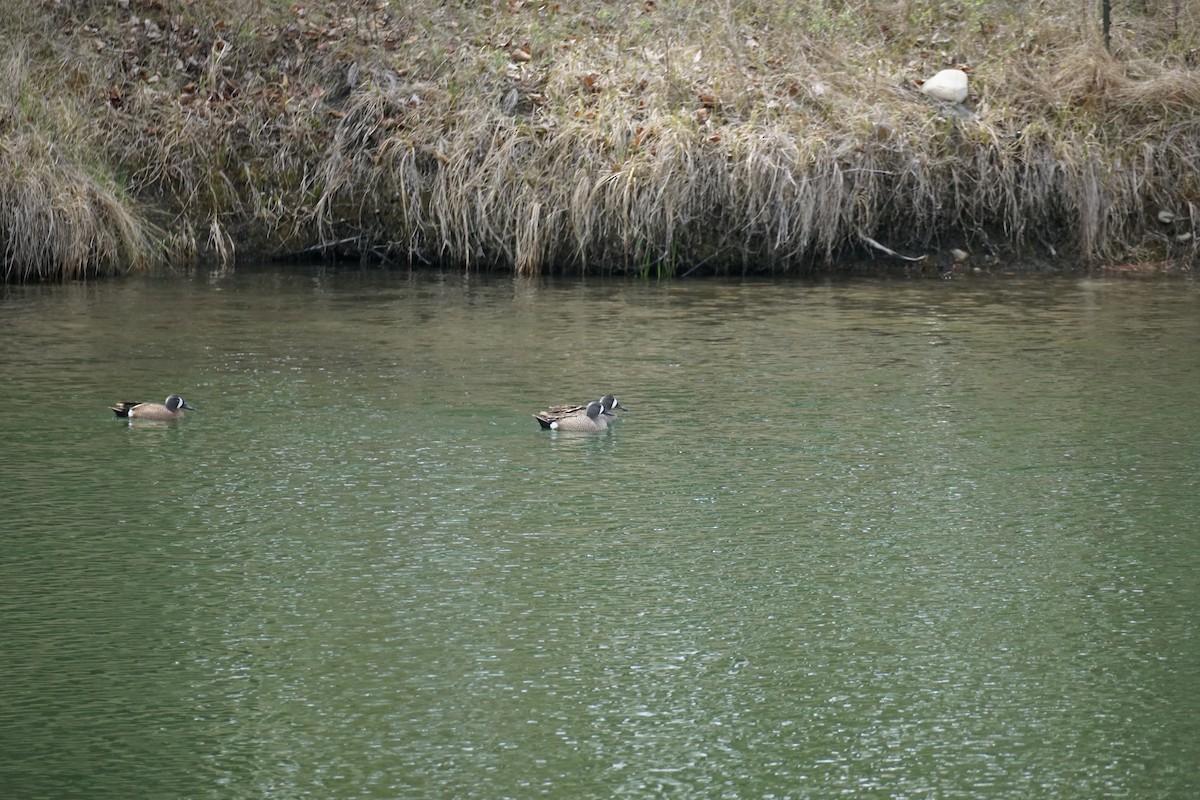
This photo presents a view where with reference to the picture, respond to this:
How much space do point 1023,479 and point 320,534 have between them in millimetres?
2802

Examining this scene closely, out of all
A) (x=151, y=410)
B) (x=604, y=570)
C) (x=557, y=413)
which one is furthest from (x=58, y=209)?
(x=604, y=570)

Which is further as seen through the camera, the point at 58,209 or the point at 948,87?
the point at 948,87

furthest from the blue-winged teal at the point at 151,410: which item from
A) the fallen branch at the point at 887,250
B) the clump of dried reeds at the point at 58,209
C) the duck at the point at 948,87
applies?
the duck at the point at 948,87

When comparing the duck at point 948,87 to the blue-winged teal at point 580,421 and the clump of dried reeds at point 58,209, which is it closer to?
the clump of dried reeds at point 58,209

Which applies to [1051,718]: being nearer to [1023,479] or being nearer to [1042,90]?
[1023,479]

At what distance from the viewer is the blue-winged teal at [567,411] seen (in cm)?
754

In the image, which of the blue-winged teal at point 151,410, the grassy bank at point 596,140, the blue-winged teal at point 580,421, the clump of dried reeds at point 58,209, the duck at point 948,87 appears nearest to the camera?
the blue-winged teal at point 580,421

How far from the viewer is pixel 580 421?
24.7ft

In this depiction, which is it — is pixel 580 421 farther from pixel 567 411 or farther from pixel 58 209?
pixel 58 209

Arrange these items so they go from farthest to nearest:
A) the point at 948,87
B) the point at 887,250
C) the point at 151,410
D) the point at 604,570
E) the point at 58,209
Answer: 1. the point at 948,87
2. the point at 887,250
3. the point at 58,209
4. the point at 151,410
5. the point at 604,570

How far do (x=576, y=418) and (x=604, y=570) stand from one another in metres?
2.14

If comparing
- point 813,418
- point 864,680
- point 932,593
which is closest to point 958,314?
point 813,418

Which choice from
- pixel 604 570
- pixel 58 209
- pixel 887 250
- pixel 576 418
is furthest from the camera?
pixel 887 250

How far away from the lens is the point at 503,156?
1358cm
